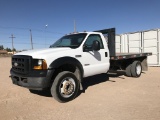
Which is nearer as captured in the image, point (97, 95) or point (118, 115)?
point (118, 115)

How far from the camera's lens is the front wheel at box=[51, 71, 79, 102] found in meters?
5.06

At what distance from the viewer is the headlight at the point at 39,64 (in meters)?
4.88

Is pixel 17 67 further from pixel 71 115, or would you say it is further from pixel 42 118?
pixel 71 115

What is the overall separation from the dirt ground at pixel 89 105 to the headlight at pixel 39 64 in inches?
43.2

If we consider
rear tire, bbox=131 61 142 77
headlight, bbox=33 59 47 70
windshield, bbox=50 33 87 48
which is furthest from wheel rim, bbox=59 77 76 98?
rear tire, bbox=131 61 142 77

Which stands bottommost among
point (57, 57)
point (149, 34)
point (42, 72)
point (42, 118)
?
point (42, 118)

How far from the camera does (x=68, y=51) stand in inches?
219

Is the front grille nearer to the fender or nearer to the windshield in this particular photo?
the fender

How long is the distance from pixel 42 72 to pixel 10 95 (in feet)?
6.70

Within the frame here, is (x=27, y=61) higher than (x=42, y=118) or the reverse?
higher

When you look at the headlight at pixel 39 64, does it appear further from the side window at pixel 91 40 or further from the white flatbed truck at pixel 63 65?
the side window at pixel 91 40

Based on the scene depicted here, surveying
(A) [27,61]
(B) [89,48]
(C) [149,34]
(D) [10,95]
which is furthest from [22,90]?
(C) [149,34]

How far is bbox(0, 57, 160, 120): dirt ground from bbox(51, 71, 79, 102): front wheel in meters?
0.19

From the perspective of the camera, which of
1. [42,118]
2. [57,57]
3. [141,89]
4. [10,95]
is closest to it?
[42,118]
